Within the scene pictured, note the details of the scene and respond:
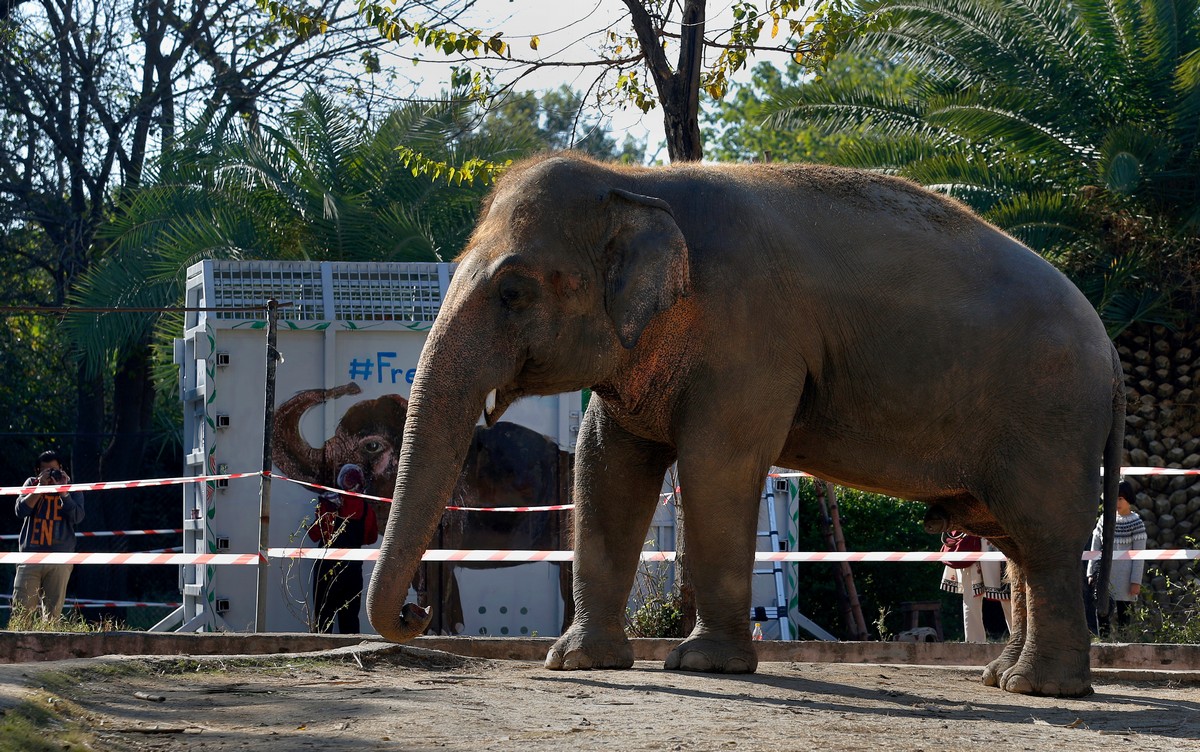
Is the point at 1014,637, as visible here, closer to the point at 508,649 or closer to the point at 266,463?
the point at 508,649

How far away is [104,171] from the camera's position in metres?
23.6

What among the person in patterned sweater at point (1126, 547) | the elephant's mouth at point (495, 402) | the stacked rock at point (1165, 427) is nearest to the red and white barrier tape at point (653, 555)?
the person in patterned sweater at point (1126, 547)

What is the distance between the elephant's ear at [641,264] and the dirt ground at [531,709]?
160 centimetres

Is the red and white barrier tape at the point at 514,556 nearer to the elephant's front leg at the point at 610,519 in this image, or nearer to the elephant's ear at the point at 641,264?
the elephant's front leg at the point at 610,519

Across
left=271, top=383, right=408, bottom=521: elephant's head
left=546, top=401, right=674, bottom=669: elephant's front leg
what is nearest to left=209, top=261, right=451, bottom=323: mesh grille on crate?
left=271, top=383, right=408, bottom=521: elephant's head

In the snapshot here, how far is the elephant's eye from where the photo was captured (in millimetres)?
6547

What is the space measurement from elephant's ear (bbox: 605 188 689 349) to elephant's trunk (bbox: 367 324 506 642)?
680mm

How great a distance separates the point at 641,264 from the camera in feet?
21.6

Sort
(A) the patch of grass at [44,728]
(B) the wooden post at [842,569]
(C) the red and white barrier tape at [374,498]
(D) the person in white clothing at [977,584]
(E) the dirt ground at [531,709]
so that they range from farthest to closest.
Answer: (B) the wooden post at [842,569] < (C) the red and white barrier tape at [374,498] < (D) the person in white clothing at [977,584] < (E) the dirt ground at [531,709] < (A) the patch of grass at [44,728]

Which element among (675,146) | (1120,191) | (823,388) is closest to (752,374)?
(823,388)

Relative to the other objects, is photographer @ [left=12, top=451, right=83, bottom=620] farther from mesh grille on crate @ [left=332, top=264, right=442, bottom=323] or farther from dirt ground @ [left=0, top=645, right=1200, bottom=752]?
dirt ground @ [left=0, top=645, right=1200, bottom=752]

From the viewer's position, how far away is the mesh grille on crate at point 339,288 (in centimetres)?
1280

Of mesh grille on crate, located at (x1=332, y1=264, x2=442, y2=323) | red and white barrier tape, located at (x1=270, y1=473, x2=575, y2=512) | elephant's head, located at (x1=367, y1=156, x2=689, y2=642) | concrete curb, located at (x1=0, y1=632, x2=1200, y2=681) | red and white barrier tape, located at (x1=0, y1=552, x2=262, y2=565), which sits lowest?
concrete curb, located at (x1=0, y1=632, x2=1200, y2=681)

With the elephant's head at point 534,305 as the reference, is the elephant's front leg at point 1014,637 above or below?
below
